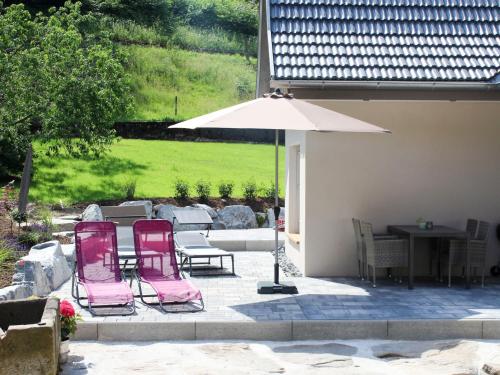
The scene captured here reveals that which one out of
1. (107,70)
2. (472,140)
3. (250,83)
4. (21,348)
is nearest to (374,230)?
(472,140)

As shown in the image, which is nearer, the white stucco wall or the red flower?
the red flower

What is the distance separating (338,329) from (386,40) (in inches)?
233

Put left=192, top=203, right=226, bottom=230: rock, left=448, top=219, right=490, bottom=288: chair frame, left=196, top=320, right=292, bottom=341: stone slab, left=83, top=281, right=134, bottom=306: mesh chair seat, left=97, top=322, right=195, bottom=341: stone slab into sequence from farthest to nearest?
left=192, top=203, right=226, bottom=230: rock, left=448, top=219, right=490, bottom=288: chair frame, left=83, top=281, right=134, bottom=306: mesh chair seat, left=196, top=320, right=292, bottom=341: stone slab, left=97, top=322, right=195, bottom=341: stone slab

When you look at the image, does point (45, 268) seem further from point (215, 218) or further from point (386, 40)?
point (215, 218)

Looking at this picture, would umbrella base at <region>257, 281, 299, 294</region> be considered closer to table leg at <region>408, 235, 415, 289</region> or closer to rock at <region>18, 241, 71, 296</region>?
table leg at <region>408, 235, 415, 289</region>

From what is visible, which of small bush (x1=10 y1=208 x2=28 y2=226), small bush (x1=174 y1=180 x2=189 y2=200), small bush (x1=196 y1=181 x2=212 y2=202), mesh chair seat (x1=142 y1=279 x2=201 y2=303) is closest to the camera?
mesh chair seat (x1=142 y1=279 x2=201 y2=303)

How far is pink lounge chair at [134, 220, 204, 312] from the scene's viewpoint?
11.1 meters

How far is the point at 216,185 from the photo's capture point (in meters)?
25.0

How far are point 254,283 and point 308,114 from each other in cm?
317

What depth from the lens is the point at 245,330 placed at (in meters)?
9.52

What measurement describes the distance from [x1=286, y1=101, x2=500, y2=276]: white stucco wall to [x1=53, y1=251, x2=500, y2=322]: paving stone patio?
822 millimetres

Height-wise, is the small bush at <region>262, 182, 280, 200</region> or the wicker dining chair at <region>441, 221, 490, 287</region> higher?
the small bush at <region>262, 182, 280, 200</region>

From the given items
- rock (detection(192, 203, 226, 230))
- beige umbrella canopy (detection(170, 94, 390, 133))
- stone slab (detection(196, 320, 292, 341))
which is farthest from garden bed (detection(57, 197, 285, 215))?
stone slab (detection(196, 320, 292, 341))

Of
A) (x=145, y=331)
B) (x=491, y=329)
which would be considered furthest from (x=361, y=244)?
(x=145, y=331)
